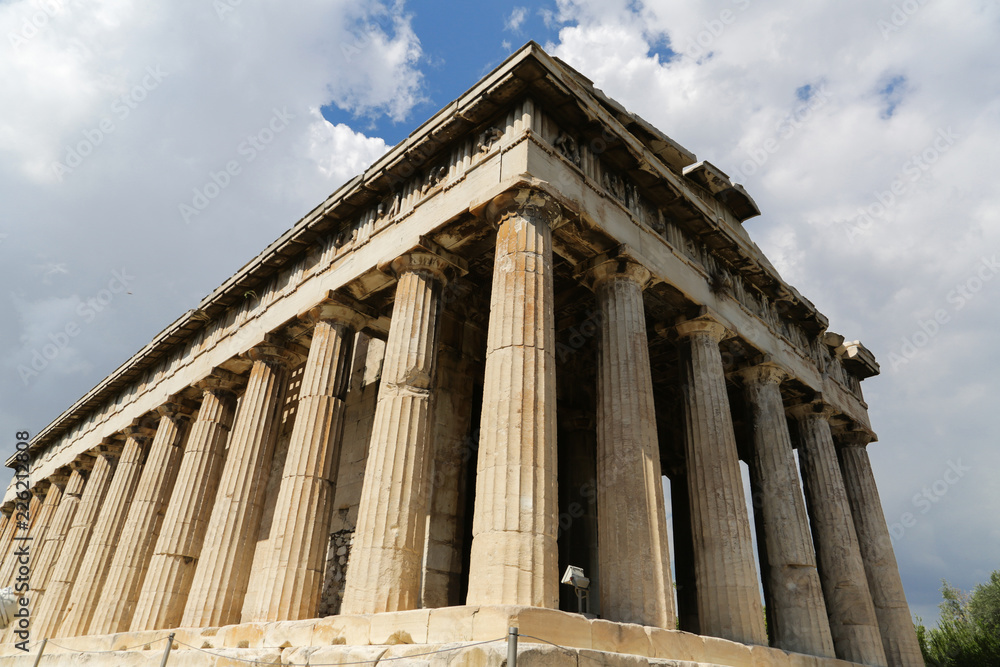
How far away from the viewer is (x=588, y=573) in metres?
17.8

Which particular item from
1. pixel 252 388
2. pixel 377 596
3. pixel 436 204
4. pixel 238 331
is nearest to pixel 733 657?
pixel 377 596

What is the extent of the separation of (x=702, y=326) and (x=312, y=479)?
9.64 m

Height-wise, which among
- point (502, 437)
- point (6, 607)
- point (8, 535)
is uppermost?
point (8, 535)

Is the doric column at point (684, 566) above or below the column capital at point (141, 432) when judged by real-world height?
below

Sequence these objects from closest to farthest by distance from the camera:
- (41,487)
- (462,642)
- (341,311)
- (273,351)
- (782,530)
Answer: (462,642) < (782,530) < (341,311) < (273,351) < (41,487)

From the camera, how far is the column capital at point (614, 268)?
13.2 m

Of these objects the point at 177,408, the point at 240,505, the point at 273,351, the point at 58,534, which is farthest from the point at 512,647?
the point at 58,534

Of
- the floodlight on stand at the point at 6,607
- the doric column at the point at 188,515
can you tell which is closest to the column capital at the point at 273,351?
the doric column at the point at 188,515

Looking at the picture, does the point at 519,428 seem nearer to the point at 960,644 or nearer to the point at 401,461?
the point at 401,461

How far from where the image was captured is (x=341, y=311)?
612 inches

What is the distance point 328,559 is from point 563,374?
8.80m

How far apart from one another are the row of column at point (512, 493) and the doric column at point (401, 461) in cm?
4

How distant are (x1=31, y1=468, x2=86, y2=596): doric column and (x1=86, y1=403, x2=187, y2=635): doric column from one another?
7.77 meters

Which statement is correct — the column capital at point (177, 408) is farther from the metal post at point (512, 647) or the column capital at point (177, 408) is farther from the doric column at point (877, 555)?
the doric column at point (877, 555)
